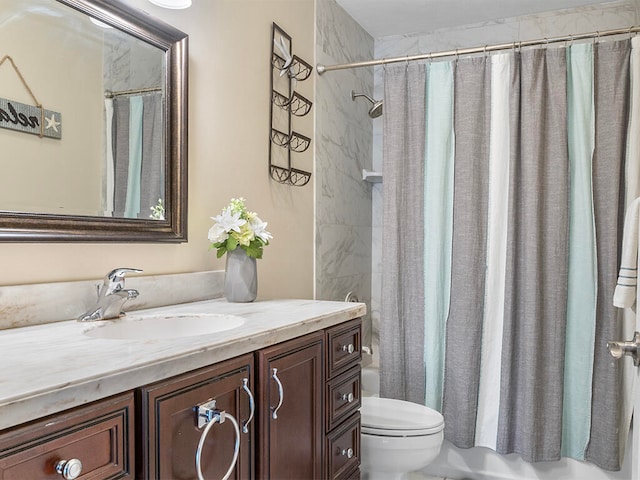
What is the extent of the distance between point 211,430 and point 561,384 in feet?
5.53

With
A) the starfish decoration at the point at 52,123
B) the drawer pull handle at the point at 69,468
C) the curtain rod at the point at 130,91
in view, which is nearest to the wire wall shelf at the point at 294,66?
the curtain rod at the point at 130,91

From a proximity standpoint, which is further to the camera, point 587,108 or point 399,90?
point 399,90

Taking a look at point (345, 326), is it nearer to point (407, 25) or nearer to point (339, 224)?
point (339, 224)

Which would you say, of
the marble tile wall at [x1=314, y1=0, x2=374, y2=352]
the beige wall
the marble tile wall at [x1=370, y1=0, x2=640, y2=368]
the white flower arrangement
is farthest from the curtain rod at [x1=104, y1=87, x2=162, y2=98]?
the marble tile wall at [x1=370, y1=0, x2=640, y2=368]

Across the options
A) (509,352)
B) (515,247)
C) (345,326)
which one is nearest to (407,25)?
(515,247)

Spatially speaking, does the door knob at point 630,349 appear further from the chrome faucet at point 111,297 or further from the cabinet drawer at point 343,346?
the chrome faucet at point 111,297

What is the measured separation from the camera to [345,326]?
1.62 m

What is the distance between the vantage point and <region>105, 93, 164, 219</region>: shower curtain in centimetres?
148

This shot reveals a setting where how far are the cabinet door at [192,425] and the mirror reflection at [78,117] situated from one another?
2.04 ft

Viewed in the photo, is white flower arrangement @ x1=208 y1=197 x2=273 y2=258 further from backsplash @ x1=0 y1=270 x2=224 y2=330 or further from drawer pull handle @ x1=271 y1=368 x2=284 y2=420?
drawer pull handle @ x1=271 y1=368 x2=284 y2=420

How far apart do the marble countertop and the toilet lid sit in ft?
2.59

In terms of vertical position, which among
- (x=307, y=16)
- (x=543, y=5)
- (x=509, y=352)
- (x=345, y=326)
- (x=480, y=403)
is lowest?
(x=480, y=403)

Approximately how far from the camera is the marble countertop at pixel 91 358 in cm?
72

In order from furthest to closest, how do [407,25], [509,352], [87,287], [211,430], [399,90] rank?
[407,25], [399,90], [509,352], [87,287], [211,430]
